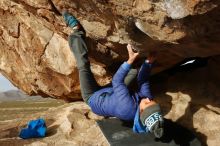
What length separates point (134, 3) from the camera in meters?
6.50

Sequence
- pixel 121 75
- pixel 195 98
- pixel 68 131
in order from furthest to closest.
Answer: pixel 68 131
pixel 195 98
pixel 121 75

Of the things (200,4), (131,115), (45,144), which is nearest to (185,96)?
(131,115)

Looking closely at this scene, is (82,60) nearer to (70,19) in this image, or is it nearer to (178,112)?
(70,19)

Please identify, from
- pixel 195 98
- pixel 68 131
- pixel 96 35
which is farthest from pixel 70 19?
pixel 195 98

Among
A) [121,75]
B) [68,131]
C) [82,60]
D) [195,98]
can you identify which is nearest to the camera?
[121,75]

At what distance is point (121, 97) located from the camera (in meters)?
8.29

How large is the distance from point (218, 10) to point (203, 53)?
2128 mm

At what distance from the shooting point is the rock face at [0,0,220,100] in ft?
21.0

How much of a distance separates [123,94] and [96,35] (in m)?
1.58

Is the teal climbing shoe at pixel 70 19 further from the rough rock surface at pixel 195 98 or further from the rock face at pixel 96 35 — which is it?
the rough rock surface at pixel 195 98

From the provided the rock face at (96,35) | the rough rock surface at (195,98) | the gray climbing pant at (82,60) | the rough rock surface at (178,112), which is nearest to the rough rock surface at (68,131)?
the rough rock surface at (178,112)

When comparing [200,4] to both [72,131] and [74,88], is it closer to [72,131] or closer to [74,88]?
[72,131]

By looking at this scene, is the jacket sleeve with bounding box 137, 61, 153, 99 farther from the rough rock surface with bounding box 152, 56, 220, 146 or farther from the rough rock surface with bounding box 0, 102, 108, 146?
the rough rock surface with bounding box 0, 102, 108, 146

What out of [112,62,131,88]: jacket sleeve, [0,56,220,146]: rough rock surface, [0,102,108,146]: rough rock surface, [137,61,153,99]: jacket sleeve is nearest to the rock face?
[137,61,153,99]: jacket sleeve
